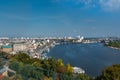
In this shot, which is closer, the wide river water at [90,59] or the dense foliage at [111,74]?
the dense foliage at [111,74]

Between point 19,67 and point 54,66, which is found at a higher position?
point 19,67

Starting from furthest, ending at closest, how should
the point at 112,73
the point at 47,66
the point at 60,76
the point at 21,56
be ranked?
the point at 21,56
the point at 47,66
the point at 112,73
the point at 60,76

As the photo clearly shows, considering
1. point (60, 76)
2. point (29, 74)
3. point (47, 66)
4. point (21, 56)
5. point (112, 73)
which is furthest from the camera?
point (21, 56)

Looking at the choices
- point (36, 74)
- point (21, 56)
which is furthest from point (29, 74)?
point (21, 56)

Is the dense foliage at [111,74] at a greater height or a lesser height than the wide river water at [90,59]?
greater

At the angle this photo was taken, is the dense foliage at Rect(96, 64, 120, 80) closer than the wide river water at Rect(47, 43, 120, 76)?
Yes

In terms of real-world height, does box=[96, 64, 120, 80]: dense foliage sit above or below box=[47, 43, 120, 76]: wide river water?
above

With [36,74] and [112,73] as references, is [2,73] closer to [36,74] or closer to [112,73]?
[36,74]

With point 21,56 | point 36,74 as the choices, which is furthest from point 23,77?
point 21,56

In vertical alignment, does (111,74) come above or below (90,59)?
above

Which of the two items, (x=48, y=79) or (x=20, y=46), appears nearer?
(x=48, y=79)

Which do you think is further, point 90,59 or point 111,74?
point 90,59
